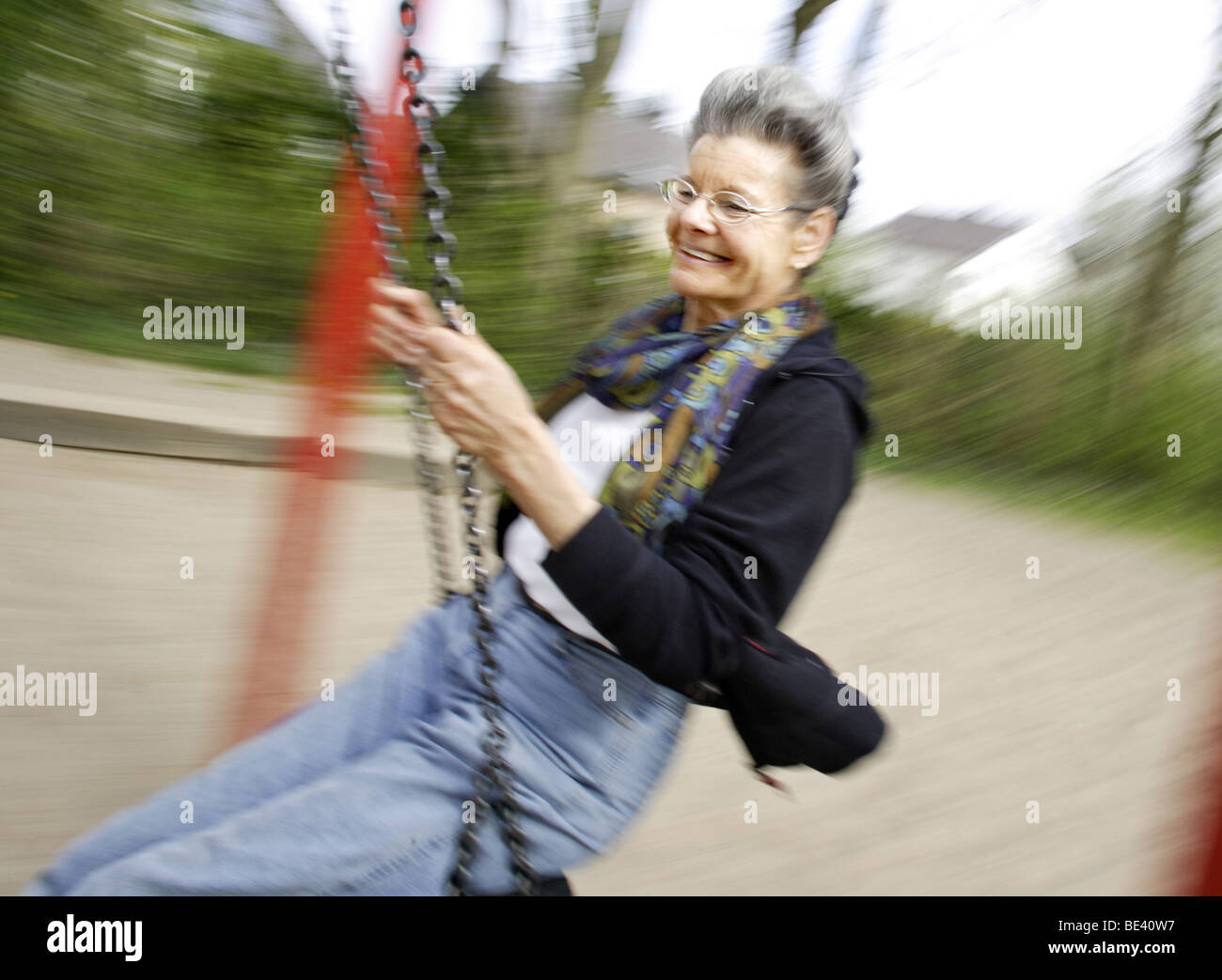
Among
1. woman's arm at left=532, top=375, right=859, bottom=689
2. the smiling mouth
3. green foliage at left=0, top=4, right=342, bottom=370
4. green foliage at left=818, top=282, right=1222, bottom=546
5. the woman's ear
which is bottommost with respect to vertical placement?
woman's arm at left=532, top=375, right=859, bottom=689

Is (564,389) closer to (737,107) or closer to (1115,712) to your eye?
(737,107)

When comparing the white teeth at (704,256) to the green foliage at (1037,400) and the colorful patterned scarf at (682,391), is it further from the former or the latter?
the green foliage at (1037,400)

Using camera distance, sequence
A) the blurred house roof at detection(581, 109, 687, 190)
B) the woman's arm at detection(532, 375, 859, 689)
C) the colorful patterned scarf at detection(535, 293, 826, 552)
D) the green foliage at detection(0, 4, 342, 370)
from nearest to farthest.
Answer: the woman's arm at detection(532, 375, 859, 689), the colorful patterned scarf at detection(535, 293, 826, 552), the green foliage at detection(0, 4, 342, 370), the blurred house roof at detection(581, 109, 687, 190)

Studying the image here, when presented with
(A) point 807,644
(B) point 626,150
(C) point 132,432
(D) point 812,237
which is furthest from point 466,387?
(B) point 626,150

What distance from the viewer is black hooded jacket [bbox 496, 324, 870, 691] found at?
43.6 inches

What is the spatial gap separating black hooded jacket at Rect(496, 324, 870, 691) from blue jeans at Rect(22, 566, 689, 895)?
0.14 metres

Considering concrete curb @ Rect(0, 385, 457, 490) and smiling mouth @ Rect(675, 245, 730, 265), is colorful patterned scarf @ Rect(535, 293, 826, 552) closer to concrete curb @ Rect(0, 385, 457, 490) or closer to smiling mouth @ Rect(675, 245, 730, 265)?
smiling mouth @ Rect(675, 245, 730, 265)

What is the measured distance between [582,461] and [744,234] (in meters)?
0.34

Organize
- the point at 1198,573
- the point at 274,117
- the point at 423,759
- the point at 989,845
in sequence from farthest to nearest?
the point at 274,117 < the point at 1198,573 < the point at 989,845 < the point at 423,759

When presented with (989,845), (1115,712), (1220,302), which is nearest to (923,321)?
(1220,302)

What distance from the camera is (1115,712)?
384 cm

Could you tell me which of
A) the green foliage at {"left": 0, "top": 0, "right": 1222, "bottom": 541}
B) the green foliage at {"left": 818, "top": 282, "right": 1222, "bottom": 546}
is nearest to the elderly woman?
the green foliage at {"left": 0, "top": 0, "right": 1222, "bottom": 541}

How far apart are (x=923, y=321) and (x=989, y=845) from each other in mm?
4730
